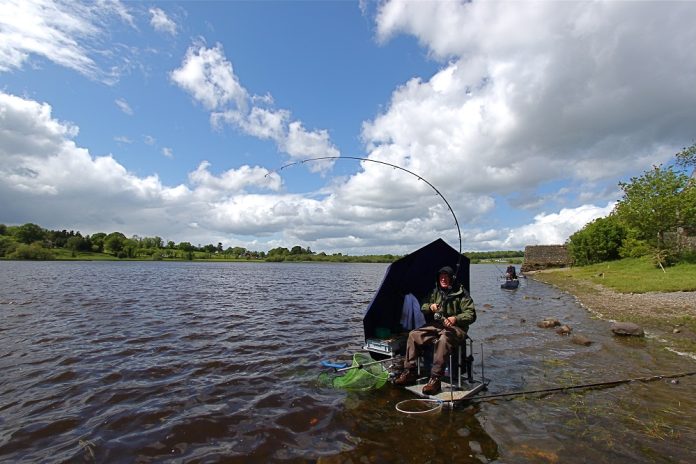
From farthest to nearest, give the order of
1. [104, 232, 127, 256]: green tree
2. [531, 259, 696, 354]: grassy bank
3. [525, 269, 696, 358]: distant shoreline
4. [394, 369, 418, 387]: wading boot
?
[104, 232, 127, 256]: green tree < [531, 259, 696, 354]: grassy bank < [525, 269, 696, 358]: distant shoreline < [394, 369, 418, 387]: wading boot

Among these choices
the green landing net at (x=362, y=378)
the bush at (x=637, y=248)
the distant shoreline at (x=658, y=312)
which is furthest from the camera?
the bush at (x=637, y=248)

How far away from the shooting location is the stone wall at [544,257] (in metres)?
80.7

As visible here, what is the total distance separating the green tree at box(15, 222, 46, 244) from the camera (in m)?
150

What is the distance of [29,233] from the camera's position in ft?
501

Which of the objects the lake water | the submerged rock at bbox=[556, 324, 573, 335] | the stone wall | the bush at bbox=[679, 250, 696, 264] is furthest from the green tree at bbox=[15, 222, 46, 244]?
the bush at bbox=[679, 250, 696, 264]

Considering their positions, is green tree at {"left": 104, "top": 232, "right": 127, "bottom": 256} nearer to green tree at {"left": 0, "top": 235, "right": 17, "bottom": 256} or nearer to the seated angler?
green tree at {"left": 0, "top": 235, "right": 17, "bottom": 256}

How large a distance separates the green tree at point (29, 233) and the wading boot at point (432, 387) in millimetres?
195699

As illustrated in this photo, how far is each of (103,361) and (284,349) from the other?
5798 mm

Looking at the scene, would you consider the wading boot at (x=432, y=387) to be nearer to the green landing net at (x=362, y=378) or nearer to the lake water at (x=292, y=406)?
the lake water at (x=292, y=406)

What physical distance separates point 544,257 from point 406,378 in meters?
86.4

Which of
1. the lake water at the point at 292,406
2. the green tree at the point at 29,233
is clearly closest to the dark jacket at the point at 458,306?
the lake water at the point at 292,406

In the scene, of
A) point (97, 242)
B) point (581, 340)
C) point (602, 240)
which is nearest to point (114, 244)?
point (97, 242)

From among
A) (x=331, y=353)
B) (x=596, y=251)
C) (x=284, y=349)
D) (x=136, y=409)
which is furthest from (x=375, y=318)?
(x=596, y=251)

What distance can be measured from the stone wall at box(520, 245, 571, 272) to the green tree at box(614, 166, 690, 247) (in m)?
41.2
